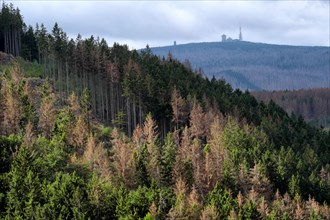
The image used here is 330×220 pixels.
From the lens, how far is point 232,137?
93.6 meters

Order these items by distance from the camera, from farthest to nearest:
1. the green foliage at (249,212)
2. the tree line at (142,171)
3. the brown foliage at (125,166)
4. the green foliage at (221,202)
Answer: the brown foliage at (125,166) → the green foliage at (221,202) → the green foliage at (249,212) → the tree line at (142,171)

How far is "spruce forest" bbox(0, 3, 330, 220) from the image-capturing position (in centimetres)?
5884

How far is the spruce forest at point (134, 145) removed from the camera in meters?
58.8

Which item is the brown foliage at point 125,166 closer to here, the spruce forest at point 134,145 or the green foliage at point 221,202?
the spruce forest at point 134,145

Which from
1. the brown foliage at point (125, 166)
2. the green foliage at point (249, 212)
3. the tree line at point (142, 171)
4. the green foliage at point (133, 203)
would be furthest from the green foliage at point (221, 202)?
the brown foliage at point (125, 166)

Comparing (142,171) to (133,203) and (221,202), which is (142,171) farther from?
(133,203)

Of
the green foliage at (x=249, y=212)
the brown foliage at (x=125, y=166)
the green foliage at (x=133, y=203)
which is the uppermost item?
the brown foliage at (x=125, y=166)

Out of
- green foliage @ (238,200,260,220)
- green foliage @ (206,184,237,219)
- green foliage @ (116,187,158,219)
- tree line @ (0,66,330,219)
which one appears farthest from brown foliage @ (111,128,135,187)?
green foliage @ (238,200,260,220)

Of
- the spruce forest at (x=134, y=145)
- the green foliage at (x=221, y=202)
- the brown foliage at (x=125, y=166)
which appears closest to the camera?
the spruce forest at (x=134, y=145)

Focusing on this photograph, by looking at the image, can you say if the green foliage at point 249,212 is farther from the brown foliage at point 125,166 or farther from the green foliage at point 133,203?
the brown foliage at point 125,166

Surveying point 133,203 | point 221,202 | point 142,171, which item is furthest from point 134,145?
point 133,203

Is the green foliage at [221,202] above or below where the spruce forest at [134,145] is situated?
below

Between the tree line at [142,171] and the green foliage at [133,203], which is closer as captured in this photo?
the green foliage at [133,203]

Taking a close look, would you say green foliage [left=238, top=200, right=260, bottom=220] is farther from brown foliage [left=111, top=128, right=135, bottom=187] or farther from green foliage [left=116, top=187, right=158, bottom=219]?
brown foliage [left=111, top=128, right=135, bottom=187]
